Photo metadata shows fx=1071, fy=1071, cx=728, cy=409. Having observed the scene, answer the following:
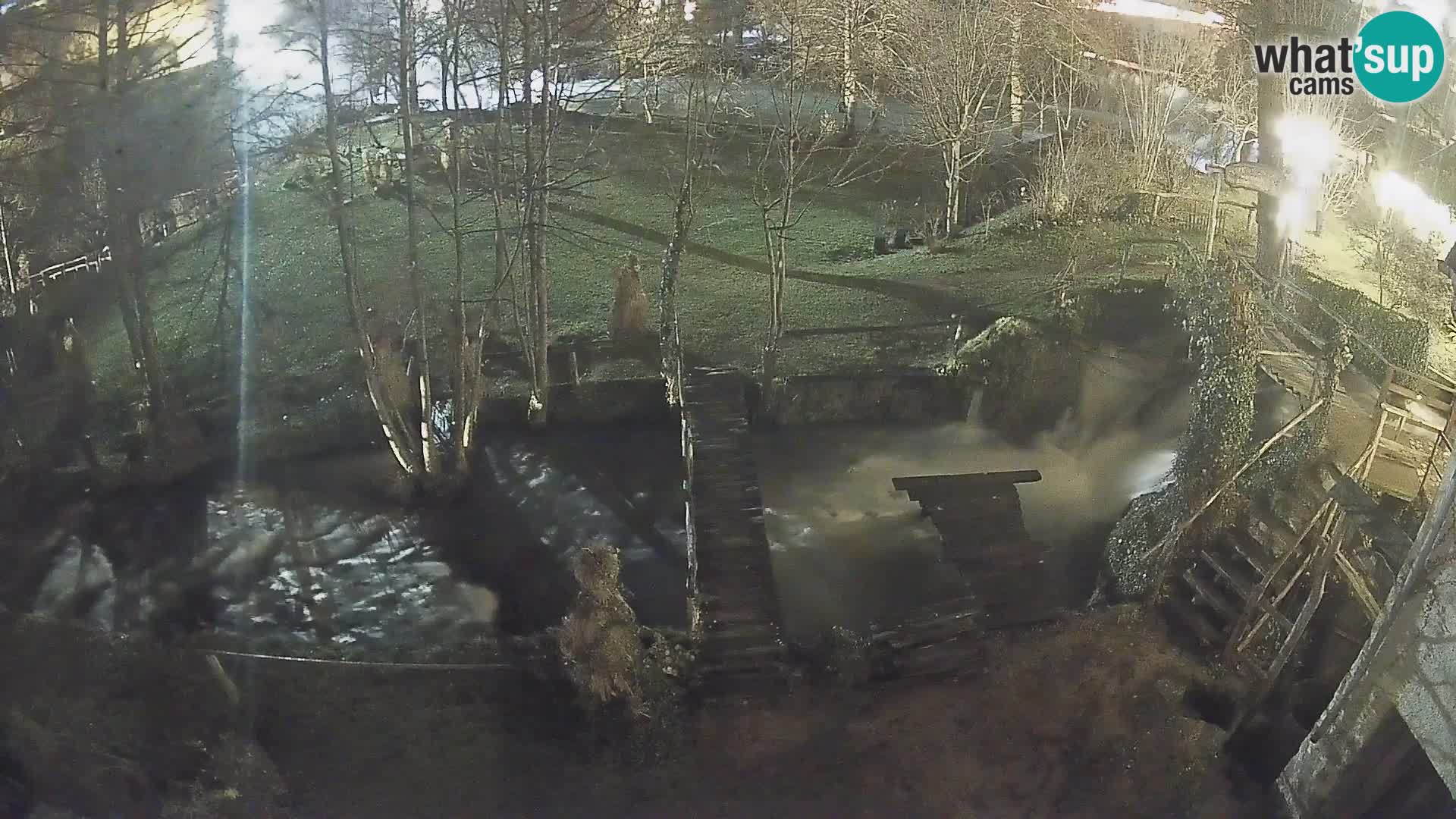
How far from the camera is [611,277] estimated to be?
24.1 metres

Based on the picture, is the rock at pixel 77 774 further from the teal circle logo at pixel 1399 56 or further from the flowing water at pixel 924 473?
the teal circle logo at pixel 1399 56

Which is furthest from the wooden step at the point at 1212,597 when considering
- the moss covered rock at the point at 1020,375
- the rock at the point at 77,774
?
the rock at the point at 77,774

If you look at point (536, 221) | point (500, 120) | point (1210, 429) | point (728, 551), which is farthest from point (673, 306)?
point (1210, 429)

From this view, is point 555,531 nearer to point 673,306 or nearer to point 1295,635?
point 673,306

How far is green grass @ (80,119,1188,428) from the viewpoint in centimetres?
2055

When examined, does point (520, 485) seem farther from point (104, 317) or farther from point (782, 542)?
point (104, 317)

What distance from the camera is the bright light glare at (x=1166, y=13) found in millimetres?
27344

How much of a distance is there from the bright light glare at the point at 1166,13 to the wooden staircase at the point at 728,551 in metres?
18.6

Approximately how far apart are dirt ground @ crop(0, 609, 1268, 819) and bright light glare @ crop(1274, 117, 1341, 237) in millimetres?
10248

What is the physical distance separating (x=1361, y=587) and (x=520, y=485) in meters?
11.3

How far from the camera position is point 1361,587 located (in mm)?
10547

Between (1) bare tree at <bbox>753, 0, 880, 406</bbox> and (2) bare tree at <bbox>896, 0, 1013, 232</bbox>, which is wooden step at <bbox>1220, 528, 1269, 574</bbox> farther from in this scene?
(2) bare tree at <bbox>896, 0, 1013, 232</bbox>

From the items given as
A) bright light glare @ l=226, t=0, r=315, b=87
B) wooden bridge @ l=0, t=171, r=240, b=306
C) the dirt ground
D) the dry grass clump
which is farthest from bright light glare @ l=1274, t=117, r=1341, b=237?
wooden bridge @ l=0, t=171, r=240, b=306

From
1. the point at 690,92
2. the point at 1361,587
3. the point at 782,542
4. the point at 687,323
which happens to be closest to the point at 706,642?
the point at 782,542
